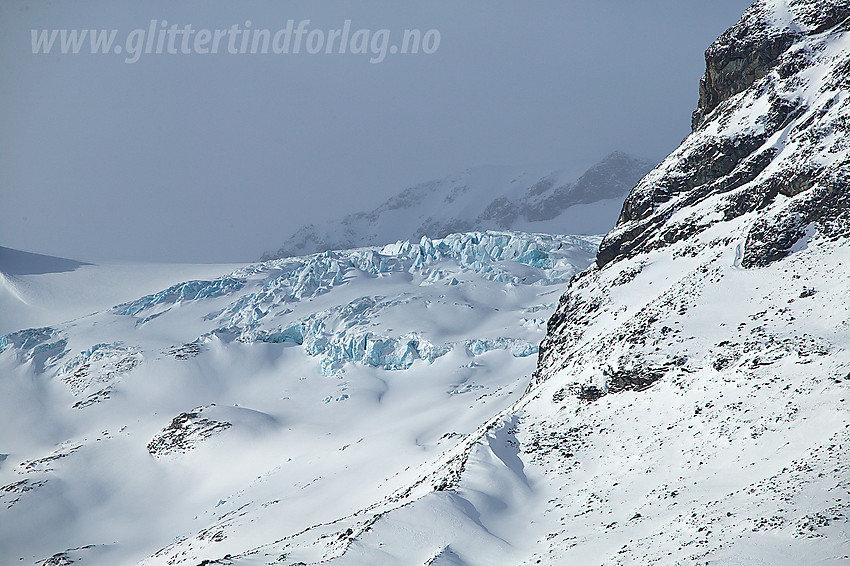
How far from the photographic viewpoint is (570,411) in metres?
30.0

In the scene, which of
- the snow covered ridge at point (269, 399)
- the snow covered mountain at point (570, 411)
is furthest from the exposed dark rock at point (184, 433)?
the snow covered mountain at point (570, 411)

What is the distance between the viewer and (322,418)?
212ft

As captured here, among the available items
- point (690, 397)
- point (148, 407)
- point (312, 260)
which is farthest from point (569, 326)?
point (312, 260)

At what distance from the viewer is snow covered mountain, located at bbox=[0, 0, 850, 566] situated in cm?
2098

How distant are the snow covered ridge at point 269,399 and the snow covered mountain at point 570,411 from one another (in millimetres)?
377

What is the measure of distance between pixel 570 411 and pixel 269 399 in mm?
49807

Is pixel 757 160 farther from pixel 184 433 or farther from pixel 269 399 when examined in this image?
pixel 269 399

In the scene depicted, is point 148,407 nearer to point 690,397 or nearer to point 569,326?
point 569,326

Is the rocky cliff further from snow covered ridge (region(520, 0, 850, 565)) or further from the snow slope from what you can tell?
the snow slope

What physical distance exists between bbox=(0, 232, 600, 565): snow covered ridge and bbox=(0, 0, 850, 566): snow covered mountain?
0.38 meters

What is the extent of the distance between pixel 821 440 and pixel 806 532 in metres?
4.65

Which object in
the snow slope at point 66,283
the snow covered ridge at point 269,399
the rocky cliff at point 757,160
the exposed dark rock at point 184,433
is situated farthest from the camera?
the snow slope at point 66,283

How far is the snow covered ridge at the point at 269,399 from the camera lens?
43125 millimetres

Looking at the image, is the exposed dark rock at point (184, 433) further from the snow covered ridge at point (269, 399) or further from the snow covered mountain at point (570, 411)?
the snow covered mountain at point (570, 411)
